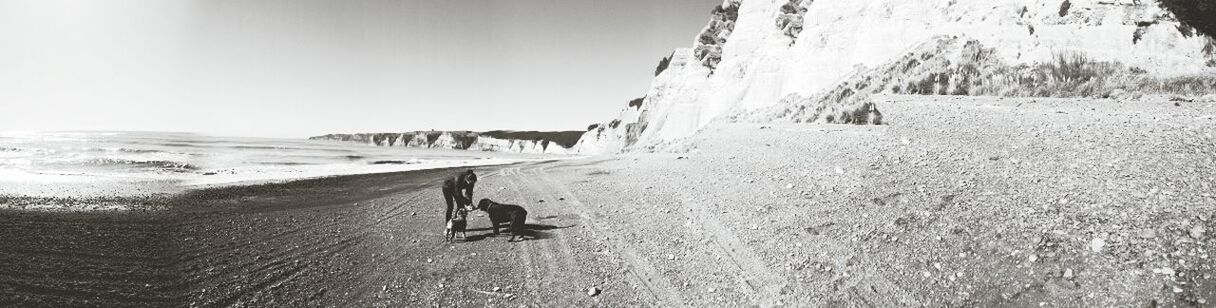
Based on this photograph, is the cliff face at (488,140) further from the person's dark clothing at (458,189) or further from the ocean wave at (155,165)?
the person's dark clothing at (458,189)

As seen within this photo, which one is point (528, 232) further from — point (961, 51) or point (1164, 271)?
point (961, 51)

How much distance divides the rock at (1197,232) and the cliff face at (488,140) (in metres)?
89.4

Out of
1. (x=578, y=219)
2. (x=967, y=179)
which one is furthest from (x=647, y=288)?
(x=967, y=179)

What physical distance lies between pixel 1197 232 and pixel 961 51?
12.6 m

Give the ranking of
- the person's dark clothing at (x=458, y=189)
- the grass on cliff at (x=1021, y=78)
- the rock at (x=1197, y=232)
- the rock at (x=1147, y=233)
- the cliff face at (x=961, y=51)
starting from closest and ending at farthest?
the rock at (x=1197, y=232), the rock at (x=1147, y=233), the person's dark clothing at (x=458, y=189), the grass on cliff at (x=1021, y=78), the cliff face at (x=961, y=51)

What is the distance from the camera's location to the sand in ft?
14.4

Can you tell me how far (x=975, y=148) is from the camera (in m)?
7.57

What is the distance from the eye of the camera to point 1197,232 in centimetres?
414

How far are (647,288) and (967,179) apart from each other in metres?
4.42

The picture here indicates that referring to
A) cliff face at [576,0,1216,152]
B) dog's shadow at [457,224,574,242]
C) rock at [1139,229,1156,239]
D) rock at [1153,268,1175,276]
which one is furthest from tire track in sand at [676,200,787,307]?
cliff face at [576,0,1216,152]

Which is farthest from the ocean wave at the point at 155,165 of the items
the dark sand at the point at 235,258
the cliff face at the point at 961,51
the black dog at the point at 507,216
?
the black dog at the point at 507,216

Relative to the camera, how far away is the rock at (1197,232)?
4.10 m

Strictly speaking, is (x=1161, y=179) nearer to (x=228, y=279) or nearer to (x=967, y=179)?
(x=967, y=179)

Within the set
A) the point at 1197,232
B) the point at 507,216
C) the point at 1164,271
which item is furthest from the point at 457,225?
the point at 1197,232
